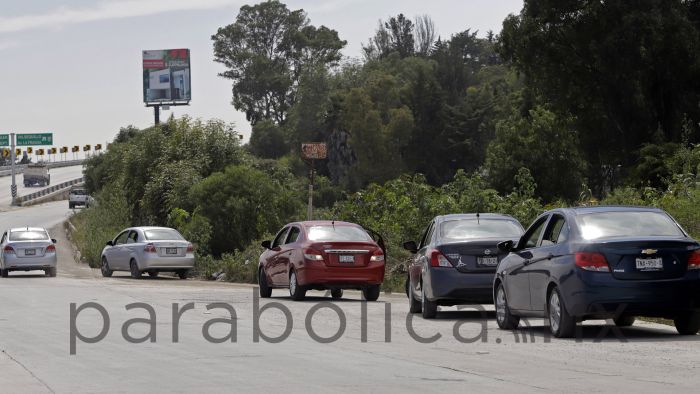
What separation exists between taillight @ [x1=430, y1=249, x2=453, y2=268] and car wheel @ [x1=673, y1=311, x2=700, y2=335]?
4234mm

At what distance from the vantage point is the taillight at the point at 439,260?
1930 centimetres

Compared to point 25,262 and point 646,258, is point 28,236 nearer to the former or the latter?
point 25,262

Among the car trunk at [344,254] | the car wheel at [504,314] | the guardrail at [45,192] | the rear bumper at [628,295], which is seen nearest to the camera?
the rear bumper at [628,295]

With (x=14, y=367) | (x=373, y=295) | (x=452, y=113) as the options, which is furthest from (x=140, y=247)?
(x=452, y=113)

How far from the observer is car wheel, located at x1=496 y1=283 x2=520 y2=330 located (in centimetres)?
1728

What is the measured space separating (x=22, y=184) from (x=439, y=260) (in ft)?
444

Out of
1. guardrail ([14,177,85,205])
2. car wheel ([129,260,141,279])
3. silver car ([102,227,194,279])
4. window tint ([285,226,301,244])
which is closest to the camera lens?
window tint ([285,226,301,244])

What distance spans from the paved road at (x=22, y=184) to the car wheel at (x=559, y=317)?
9896cm

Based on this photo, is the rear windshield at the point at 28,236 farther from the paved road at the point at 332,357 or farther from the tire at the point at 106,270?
the paved road at the point at 332,357

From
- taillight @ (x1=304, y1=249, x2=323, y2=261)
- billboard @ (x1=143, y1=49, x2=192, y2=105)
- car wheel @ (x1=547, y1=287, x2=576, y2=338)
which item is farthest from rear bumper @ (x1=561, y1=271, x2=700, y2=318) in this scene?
billboard @ (x1=143, y1=49, x2=192, y2=105)

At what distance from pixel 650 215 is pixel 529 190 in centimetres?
1744

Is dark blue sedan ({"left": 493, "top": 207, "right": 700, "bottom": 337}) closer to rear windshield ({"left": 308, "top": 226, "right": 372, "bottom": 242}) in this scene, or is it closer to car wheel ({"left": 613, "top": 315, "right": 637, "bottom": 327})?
car wheel ({"left": 613, "top": 315, "right": 637, "bottom": 327})

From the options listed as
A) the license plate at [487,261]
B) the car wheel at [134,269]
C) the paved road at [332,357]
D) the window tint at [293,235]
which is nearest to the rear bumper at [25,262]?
the car wheel at [134,269]

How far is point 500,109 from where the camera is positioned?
106125 millimetres
